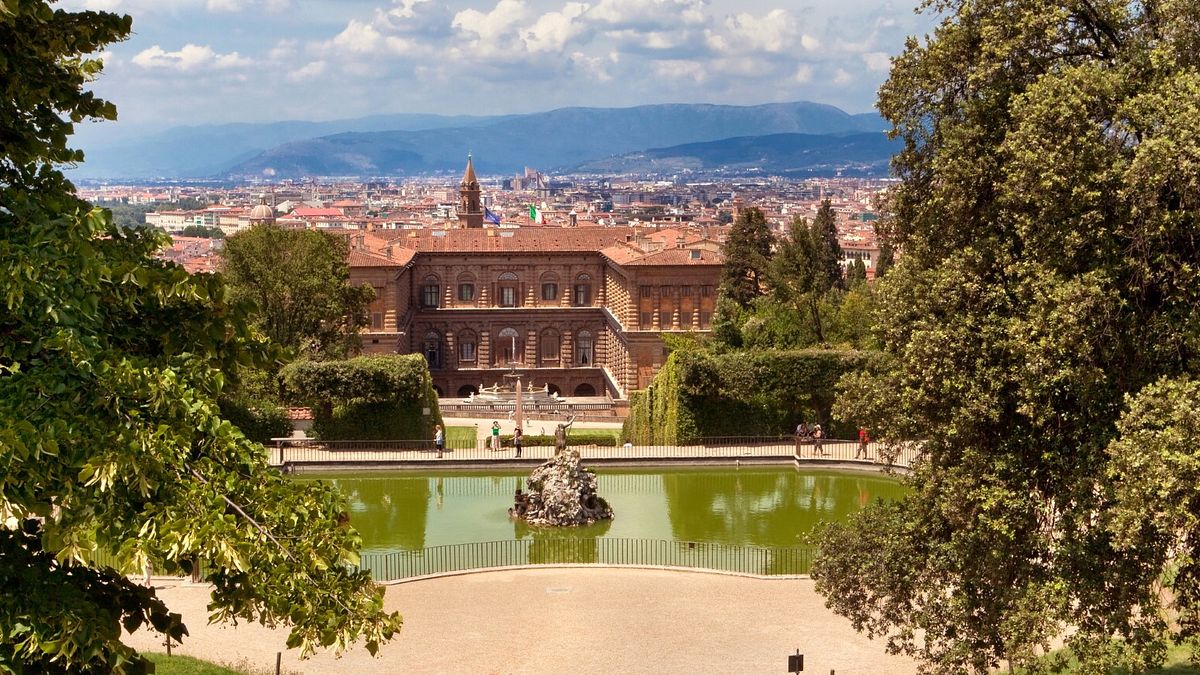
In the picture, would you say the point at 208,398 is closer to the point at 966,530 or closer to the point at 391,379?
the point at 966,530

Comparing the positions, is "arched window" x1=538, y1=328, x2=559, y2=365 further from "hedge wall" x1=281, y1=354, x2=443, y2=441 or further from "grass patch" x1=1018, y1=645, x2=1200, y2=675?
"grass patch" x1=1018, y1=645, x2=1200, y2=675

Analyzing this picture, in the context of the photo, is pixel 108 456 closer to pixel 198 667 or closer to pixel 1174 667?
pixel 198 667

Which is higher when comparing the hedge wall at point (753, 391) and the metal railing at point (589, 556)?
the hedge wall at point (753, 391)

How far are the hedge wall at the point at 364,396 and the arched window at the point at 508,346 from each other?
34.4 metres

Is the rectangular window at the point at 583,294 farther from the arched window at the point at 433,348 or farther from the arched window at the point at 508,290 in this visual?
the arched window at the point at 433,348

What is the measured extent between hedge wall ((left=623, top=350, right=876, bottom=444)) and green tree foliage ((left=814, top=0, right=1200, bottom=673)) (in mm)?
24401

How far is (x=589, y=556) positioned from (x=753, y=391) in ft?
45.3

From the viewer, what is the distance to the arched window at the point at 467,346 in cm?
7519

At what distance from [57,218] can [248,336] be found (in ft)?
5.85

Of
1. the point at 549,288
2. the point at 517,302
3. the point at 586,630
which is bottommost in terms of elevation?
the point at 586,630

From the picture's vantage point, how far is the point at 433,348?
7500cm

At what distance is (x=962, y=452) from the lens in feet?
47.3

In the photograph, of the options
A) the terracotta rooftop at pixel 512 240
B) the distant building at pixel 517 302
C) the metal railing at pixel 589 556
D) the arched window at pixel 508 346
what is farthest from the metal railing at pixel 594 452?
the arched window at pixel 508 346

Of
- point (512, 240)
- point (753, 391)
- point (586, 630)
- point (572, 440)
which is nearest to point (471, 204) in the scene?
point (512, 240)
